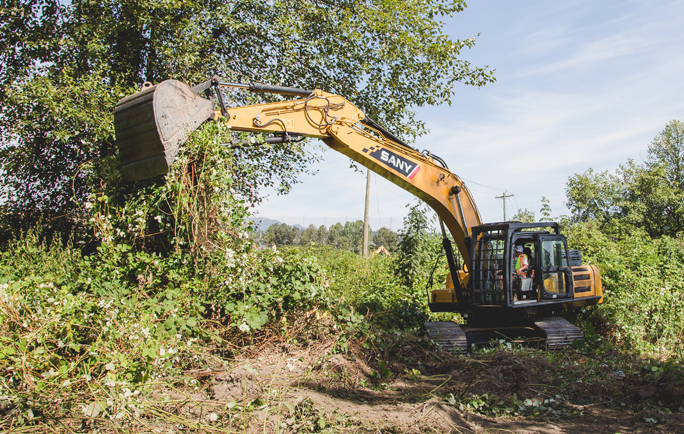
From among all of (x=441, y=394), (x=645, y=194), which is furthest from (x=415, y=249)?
(x=645, y=194)

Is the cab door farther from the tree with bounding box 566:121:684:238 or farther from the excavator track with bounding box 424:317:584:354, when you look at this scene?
the tree with bounding box 566:121:684:238

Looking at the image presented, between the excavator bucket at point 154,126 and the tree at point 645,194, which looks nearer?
the excavator bucket at point 154,126

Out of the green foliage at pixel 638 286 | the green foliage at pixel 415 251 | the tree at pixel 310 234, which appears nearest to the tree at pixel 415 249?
the green foliage at pixel 415 251

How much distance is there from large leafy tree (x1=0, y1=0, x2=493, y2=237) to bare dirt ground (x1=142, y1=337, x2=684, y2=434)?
4609mm

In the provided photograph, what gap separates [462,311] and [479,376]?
2082 mm

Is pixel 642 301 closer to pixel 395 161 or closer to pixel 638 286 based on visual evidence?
pixel 638 286

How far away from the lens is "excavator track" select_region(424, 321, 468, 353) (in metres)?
6.42

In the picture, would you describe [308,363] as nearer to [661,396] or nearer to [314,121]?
[314,121]

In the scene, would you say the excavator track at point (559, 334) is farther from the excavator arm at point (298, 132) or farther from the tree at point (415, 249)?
the tree at point (415, 249)

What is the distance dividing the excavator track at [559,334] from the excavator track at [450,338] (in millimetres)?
1131

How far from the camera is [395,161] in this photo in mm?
6633

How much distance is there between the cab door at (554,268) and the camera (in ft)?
21.8

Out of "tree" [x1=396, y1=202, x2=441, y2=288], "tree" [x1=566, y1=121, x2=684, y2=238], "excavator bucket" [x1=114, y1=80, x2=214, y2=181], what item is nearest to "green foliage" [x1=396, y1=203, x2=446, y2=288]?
"tree" [x1=396, y1=202, x2=441, y2=288]

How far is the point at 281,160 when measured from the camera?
11297mm
